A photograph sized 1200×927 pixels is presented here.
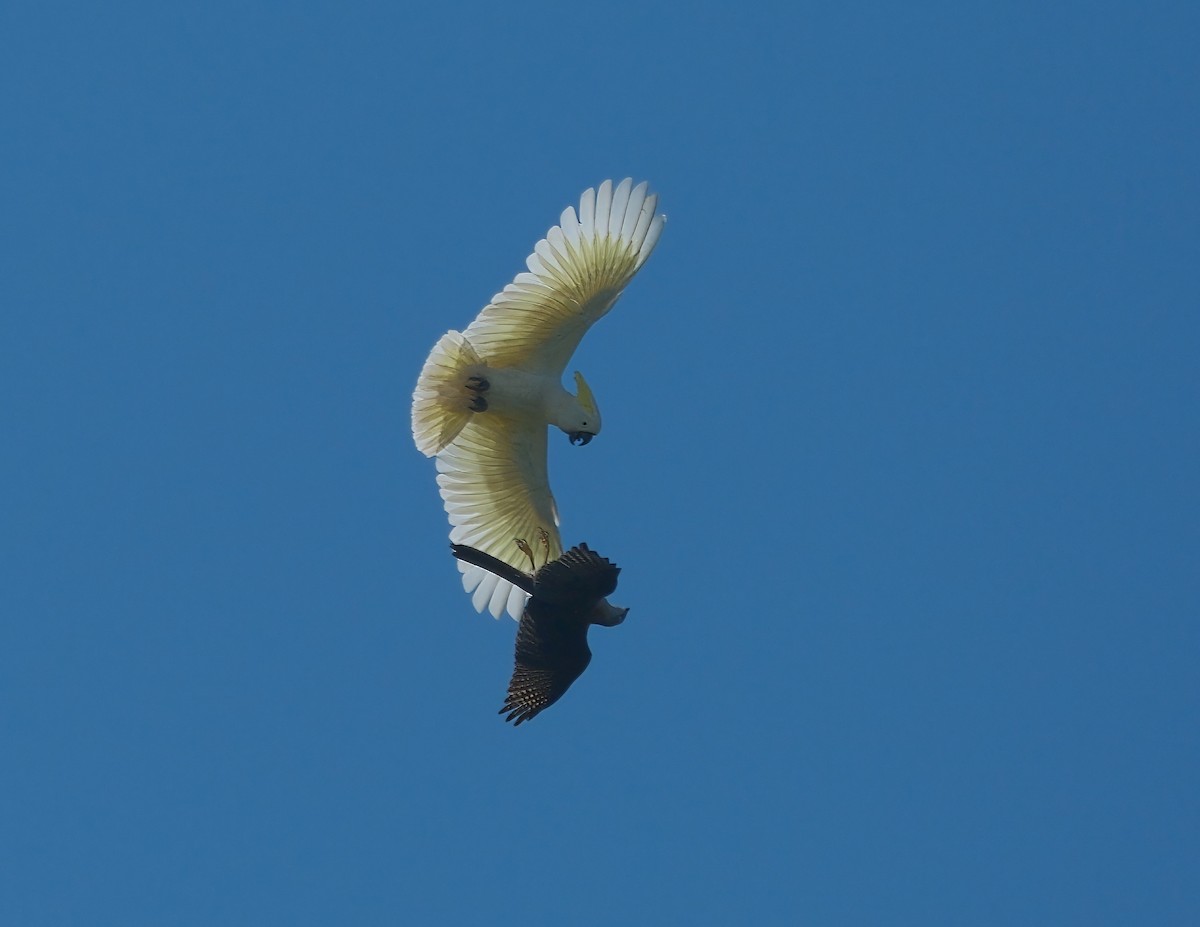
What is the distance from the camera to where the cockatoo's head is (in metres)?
15.4

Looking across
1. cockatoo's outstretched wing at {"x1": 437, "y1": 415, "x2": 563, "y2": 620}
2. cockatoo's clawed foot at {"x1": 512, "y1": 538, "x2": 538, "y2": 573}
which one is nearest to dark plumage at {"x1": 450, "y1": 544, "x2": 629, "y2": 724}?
cockatoo's clawed foot at {"x1": 512, "y1": 538, "x2": 538, "y2": 573}

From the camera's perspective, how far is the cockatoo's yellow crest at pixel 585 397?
15.5 m

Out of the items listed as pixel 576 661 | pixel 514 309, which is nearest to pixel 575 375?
pixel 514 309

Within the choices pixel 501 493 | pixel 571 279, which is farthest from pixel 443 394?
pixel 571 279

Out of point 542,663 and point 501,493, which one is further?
point 501,493

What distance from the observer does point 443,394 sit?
612 inches

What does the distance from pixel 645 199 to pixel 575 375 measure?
163 cm

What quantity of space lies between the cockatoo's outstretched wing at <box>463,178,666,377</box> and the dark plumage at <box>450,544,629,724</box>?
3.62m

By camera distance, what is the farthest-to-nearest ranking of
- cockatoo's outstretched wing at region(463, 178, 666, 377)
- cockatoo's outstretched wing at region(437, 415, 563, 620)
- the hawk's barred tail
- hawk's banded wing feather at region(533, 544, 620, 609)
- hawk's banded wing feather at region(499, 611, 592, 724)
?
cockatoo's outstretched wing at region(437, 415, 563, 620), the hawk's barred tail, cockatoo's outstretched wing at region(463, 178, 666, 377), hawk's banded wing feather at region(499, 611, 592, 724), hawk's banded wing feather at region(533, 544, 620, 609)

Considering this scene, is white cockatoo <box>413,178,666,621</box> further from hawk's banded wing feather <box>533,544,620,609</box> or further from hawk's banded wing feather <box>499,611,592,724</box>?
hawk's banded wing feather <box>533,544,620,609</box>

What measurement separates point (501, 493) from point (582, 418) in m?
1.29

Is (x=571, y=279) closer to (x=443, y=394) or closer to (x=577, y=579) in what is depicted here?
(x=443, y=394)

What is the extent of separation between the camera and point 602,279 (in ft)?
49.6

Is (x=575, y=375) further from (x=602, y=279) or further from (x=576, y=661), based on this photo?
(x=576, y=661)
